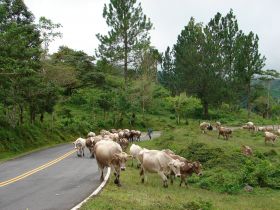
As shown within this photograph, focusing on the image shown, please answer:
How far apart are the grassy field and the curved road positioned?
1126mm

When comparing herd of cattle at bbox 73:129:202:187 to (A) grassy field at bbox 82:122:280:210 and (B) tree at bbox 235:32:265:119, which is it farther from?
(B) tree at bbox 235:32:265:119

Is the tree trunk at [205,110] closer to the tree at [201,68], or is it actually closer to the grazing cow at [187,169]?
the tree at [201,68]

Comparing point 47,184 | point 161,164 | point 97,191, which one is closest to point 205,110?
point 161,164

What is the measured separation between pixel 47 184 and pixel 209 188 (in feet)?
27.6

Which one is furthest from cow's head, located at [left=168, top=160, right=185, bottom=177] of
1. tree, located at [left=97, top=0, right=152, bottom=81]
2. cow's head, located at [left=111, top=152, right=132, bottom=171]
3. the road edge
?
tree, located at [left=97, top=0, right=152, bottom=81]

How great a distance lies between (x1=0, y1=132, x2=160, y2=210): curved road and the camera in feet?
49.8

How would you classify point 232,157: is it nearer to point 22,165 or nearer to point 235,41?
point 22,165

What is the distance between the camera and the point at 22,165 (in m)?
28.5

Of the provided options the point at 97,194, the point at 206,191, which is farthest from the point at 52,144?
the point at 97,194

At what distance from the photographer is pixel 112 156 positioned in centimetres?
1905

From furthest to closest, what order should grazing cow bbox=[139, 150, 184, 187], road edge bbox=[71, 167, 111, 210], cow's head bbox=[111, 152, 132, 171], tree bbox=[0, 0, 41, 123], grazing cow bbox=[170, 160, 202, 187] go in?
tree bbox=[0, 0, 41, 123], grazing cow bbox=[170, 160, 202, 187], grazing cow bbox=[139, 150, 184, 187], cow's head bbox=[111, 152, 132, 171], road edge bbox=[71, 167, 111, 210]

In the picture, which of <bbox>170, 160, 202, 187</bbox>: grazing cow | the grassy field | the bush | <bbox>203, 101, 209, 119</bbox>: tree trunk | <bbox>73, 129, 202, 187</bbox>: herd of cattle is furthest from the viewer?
<bbox>203, 101, 209, 119</bbox>: tree trunk

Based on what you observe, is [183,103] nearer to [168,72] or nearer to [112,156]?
[168,72]

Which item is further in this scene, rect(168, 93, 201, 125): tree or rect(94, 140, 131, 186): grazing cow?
rect(168, 93, 201, 125): tree
